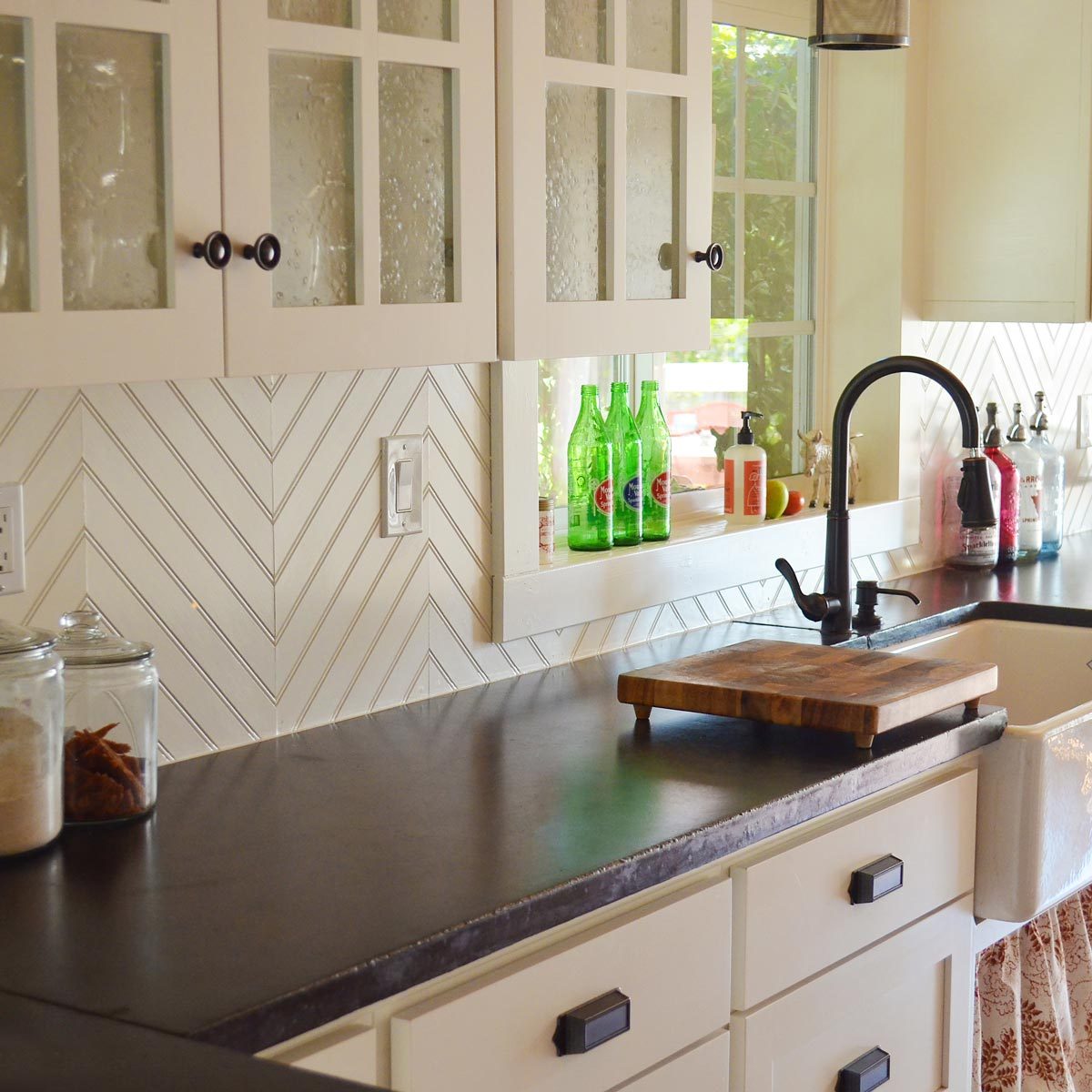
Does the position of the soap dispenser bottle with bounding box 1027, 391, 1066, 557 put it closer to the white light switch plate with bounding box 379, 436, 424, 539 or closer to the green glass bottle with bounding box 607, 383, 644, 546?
the green glass bottle with bounding box 607, 383, 644, 546

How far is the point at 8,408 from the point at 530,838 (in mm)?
706

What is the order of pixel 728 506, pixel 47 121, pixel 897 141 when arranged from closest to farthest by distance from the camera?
1. pixel 47 121
2. pixel 728 506
3. pixel 897 141

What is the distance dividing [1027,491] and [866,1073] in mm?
1835

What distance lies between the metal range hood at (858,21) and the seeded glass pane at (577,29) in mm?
599

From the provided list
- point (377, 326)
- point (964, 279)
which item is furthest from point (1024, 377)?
point (377, 326)

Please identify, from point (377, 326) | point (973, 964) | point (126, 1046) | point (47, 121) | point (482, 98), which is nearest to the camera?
point (126, 1046)

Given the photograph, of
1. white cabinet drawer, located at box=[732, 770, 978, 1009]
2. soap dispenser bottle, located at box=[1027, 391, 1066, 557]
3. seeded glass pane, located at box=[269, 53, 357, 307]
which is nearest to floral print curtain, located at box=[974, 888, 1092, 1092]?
white cabinet drawer, located at box=[732, 770, 978, 1009]

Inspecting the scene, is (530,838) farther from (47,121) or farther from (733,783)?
(47,121)

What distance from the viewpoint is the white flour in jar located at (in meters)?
1.47

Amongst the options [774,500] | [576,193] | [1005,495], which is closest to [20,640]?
[576,193]

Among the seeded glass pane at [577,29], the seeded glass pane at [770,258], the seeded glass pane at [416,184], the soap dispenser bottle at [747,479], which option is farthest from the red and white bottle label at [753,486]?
the seeded glass pane at [416,184]

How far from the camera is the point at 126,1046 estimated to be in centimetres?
112

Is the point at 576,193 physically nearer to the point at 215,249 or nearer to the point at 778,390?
the point at 215,249

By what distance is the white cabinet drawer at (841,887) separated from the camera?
173 cm
